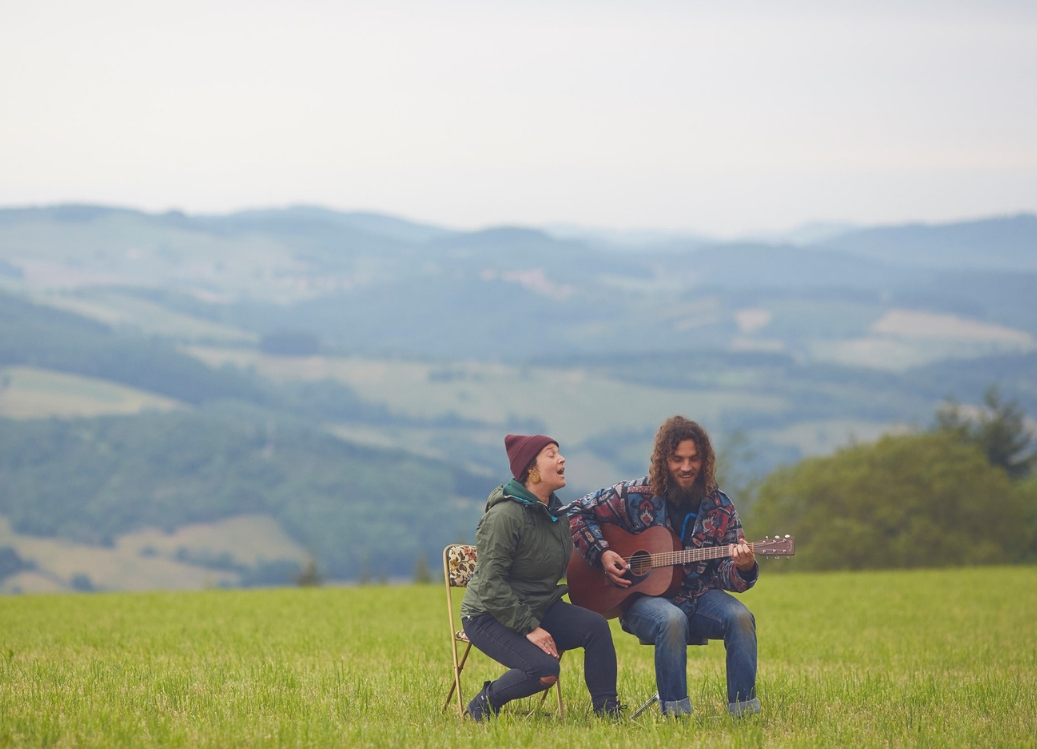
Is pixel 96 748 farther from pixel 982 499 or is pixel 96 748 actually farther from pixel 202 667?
pixel 982 499

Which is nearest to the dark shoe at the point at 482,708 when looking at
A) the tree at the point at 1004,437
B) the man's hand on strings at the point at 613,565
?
the man's hand on strings at the point at 613,565

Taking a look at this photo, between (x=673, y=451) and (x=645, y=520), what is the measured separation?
0.51 m

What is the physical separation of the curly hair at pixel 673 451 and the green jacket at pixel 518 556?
71 cm

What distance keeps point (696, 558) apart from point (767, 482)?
5823 cm

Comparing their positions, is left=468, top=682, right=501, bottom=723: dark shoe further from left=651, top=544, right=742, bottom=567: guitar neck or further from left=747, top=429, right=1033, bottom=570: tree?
left=747, top=429, right=1033, bottom=570: tree

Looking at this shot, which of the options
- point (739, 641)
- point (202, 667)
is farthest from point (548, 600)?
point (202, 667)

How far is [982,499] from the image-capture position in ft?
177

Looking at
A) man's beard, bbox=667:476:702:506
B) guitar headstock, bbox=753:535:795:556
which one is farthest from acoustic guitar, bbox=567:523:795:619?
guitar headstock, bbox=753:535:795:556

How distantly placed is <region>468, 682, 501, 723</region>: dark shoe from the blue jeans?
1036 mm

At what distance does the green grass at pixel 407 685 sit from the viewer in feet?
22.2

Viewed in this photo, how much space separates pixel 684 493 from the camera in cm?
782

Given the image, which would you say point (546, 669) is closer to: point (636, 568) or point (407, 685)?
point (636, 568)

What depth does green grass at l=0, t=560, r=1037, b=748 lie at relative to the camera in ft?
22.2

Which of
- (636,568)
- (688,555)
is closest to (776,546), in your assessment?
(688,555)
